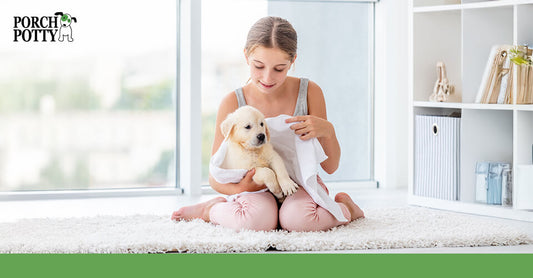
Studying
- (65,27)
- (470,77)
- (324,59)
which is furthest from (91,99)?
(470,77)

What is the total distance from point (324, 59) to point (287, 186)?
5.69ft

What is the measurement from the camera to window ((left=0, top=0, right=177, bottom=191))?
11.7ft

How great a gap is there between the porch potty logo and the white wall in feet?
5.38

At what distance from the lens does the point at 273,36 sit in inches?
96.3

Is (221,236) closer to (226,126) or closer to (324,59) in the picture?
(226,126)

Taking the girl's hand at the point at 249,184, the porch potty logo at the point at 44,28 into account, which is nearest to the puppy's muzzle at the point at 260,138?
the girl's hand at the point at 249,184

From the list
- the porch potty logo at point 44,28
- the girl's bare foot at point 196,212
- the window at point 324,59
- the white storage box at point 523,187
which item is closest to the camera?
the girl's bare foot at point 196,212

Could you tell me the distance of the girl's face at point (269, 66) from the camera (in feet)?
8.02

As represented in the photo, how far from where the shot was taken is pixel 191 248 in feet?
6.93

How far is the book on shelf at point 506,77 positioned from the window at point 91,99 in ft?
5.24

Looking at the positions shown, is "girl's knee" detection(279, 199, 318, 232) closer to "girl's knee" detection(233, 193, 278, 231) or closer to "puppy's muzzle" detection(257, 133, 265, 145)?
"girl's knee" detection(233, 193, 278, 231)

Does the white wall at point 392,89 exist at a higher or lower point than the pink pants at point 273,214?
higher

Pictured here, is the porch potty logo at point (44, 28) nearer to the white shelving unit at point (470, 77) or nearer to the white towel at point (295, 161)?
the white towel at point (295, 161)

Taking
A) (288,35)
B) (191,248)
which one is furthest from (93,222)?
(288,35)
